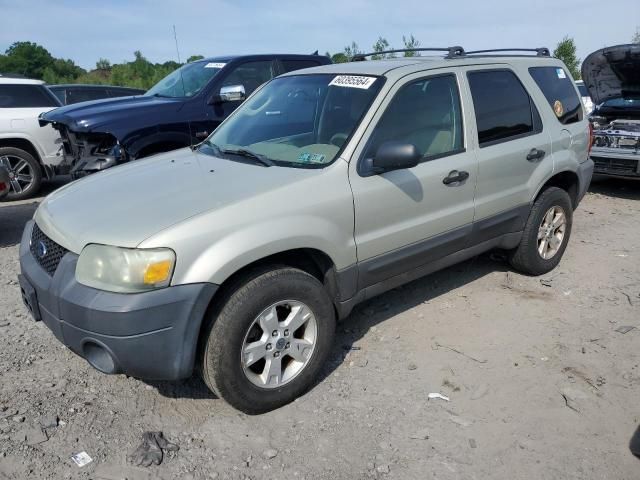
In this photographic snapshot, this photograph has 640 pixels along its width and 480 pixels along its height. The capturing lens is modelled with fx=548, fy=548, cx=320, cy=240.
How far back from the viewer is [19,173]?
304 inches

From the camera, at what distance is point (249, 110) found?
4.05 m

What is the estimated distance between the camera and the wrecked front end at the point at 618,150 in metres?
7.23

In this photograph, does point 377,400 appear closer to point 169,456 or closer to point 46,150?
point 169,456

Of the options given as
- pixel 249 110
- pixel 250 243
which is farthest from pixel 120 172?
pixel 250 243

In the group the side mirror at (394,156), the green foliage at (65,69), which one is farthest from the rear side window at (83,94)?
the green foliage at (65,69)

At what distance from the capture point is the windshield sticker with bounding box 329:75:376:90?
348 cm

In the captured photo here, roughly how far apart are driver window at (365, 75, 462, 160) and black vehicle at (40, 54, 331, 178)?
2.86 meters

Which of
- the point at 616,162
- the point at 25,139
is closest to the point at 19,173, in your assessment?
the point at 25,139

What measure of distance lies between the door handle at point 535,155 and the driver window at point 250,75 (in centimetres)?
375

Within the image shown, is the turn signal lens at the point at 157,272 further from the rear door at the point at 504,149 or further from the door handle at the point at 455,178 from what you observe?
the rear door at the point at 504,149

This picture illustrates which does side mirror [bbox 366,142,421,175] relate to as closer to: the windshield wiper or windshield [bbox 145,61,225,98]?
the windshield wiper

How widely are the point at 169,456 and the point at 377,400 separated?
3.81ft

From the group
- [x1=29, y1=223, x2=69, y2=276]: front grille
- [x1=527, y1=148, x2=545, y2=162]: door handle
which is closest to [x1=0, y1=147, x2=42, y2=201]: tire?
[x1=29, y1=223, x2=69, y2=276]: front grille

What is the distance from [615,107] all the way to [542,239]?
15.2ft
